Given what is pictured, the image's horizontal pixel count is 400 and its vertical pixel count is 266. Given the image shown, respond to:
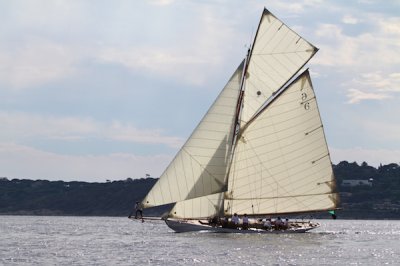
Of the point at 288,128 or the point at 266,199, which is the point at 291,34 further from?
the point at 266,199

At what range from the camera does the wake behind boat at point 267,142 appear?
8606cm

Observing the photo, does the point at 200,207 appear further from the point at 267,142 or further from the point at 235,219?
the point at 267,142

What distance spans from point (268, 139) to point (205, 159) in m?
7.21

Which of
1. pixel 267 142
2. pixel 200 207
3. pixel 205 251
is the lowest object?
pixel 205 251

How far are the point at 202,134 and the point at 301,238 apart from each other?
15666mm

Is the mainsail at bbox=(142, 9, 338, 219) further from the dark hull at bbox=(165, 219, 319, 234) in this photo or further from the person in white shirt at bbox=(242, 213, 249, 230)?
the dark hull at bbox=(165, 219, 319, 234)

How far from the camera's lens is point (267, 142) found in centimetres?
8750

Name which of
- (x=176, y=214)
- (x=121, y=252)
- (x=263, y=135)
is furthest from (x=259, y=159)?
(x=121, y=252)

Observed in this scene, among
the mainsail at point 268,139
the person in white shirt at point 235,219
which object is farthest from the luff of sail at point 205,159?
the person in white shirt at point 235,219

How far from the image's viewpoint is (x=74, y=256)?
232ft

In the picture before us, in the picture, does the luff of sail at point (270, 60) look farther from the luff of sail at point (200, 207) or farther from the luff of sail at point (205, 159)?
the luff of sail at point (200, 207)

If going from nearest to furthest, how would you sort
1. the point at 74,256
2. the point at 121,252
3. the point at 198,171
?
the point at 74,256 → the point at 121,252 → the point at 198,171

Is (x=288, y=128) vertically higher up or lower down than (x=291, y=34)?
lower down

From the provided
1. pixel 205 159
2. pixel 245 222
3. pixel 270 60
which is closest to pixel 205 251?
pixel 205 159
